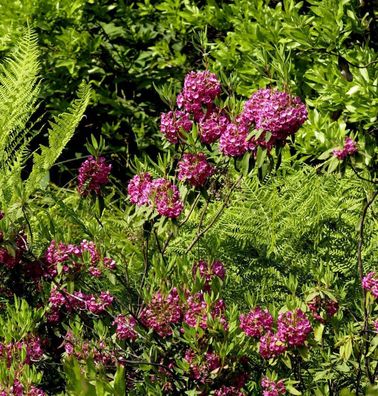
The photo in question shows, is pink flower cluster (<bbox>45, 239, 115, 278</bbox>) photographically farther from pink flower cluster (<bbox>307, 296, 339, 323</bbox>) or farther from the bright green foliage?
pink flower cluster (<bbox>307, 296, 339, 323</bbox>)

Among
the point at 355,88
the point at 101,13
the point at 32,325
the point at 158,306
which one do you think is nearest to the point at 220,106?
the point at 158,306

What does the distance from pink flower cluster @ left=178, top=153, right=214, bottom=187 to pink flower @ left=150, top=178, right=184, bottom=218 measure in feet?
0.21

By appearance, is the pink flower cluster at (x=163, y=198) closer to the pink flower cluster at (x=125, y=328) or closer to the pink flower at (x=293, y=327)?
the pink flower cluster at (x=125, y=328)

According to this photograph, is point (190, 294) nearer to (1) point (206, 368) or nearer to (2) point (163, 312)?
(2) point (163, 312)

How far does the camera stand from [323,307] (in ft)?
8.50

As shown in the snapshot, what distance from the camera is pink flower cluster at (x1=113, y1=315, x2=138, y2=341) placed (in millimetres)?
2648

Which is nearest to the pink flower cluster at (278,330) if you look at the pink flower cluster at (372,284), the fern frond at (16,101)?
the pink flower cluster at (372,284)

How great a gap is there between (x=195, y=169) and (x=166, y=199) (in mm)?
129

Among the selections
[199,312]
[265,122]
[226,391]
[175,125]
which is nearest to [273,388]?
[226,391]

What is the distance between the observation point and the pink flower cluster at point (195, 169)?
2.70 m

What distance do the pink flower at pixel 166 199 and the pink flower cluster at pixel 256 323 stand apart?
0.34m

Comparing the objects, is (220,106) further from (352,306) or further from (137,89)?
(137,89)

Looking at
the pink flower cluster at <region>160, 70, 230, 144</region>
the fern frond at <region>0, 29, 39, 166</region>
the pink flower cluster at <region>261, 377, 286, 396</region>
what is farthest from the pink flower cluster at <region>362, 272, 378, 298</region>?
the fern frond at <region>0, 29, 39, 166</region>

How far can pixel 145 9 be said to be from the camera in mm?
5824
